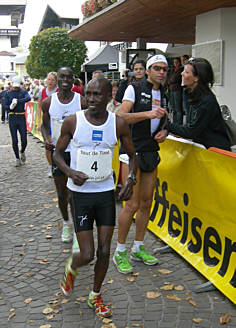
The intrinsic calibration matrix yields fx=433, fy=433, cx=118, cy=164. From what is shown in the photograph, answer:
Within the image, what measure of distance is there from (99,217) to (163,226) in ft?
6.36

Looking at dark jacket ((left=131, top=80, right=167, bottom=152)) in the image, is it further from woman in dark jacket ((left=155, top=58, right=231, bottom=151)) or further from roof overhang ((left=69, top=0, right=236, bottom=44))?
roof overhang ((left=69, top=0, right=236, bottom=44))

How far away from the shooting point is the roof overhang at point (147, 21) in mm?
10334

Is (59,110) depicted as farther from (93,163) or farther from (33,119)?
(33,119)

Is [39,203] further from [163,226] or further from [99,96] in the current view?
[99,96]

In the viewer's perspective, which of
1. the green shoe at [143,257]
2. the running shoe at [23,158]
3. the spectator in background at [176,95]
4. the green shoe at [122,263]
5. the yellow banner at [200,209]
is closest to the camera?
the yellow banner at [200,209]

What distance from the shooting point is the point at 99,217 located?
11.8 ft

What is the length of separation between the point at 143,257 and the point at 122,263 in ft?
0.94

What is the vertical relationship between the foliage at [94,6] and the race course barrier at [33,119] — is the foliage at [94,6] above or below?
above

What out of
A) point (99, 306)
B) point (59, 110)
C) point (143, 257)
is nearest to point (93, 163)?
point (99, 306)

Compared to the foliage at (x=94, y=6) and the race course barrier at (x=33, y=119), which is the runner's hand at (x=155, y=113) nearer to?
the foliage at (x=94, y=6)

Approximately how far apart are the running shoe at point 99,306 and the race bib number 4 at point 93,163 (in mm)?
1047

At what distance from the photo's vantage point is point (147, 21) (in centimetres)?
1309

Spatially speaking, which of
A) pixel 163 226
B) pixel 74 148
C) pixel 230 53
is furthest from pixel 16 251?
pixel 230 53

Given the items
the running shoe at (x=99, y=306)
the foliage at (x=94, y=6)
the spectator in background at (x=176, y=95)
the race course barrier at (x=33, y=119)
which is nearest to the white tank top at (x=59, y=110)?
the running shoe at (x=99, y=306)
